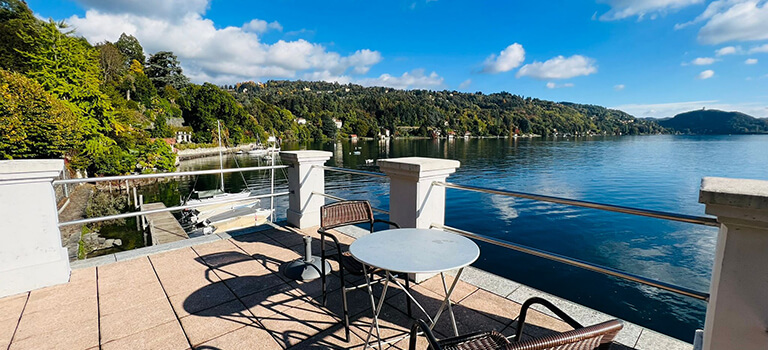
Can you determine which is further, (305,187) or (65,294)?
(305,187)

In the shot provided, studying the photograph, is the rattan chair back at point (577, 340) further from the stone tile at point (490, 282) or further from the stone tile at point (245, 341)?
the stone tile at point (490, 282)

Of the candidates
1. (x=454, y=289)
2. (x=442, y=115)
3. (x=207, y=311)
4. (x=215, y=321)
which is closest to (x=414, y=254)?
(x=454, y=289)

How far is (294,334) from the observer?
2.42 meters

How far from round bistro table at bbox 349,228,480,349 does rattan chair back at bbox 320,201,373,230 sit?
24.3 inches

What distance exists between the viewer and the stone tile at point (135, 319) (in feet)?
8.04

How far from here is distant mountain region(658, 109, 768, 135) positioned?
116312 millimetres

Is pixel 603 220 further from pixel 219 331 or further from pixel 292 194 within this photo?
pixel 219 331

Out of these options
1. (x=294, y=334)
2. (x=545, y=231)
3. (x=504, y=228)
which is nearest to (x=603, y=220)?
(x=545, y=231)

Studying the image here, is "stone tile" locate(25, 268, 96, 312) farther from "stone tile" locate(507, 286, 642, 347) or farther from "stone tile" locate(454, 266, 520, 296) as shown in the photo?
"stone tile" locate(507, 286, 642, 347)

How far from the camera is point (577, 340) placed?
106cm

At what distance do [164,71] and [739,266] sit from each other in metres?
82.6

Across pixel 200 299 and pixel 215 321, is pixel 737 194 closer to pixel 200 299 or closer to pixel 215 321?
pixel 215 321

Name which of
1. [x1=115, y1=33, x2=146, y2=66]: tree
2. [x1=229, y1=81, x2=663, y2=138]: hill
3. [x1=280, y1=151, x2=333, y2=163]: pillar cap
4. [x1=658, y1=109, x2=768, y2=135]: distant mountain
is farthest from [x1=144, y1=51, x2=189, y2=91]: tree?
[x1=658, y1=109, x2=768, y2=135]: distant mountain

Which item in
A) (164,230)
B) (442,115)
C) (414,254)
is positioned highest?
(442,115)
